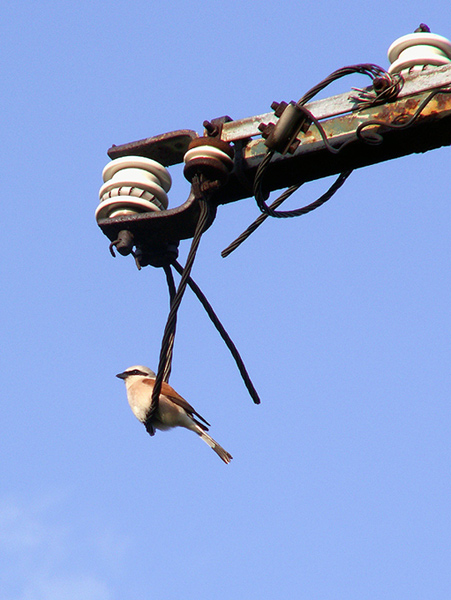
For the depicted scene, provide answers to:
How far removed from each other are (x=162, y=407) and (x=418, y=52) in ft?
9.31

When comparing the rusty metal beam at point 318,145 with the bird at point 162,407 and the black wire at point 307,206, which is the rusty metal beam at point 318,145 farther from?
the bird at point 162,407

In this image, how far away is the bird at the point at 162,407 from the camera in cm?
581

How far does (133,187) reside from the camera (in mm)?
4535

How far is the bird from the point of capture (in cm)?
581

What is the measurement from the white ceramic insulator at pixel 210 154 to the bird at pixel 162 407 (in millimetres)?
1563

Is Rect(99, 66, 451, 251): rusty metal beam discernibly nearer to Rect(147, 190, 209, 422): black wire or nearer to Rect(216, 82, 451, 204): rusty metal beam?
Rect(216, 82, 451, 204): rusty metal beam

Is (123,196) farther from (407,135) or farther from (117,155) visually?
(407,135)

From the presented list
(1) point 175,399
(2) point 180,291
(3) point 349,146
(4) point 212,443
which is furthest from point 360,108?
(4) point 212,443

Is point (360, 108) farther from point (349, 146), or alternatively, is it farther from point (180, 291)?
point (180, 291)

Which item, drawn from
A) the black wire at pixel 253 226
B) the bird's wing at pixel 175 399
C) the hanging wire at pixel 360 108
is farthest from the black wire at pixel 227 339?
the bird's wing at pixel 175 399

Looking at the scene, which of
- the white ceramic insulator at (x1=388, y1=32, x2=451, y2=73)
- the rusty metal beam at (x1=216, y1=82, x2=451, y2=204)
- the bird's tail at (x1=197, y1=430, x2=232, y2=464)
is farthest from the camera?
the bird's tail at (x1=197, y1=430, x2=232, y2=464)

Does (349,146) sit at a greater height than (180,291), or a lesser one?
greater

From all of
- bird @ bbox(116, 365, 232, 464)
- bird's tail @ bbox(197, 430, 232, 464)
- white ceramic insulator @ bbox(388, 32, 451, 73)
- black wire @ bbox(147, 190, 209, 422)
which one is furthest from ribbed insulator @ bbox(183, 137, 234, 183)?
bird's tail @ bbox(197, 430, 232, 464)

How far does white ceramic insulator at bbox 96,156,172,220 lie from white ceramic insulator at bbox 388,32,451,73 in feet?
4.27
